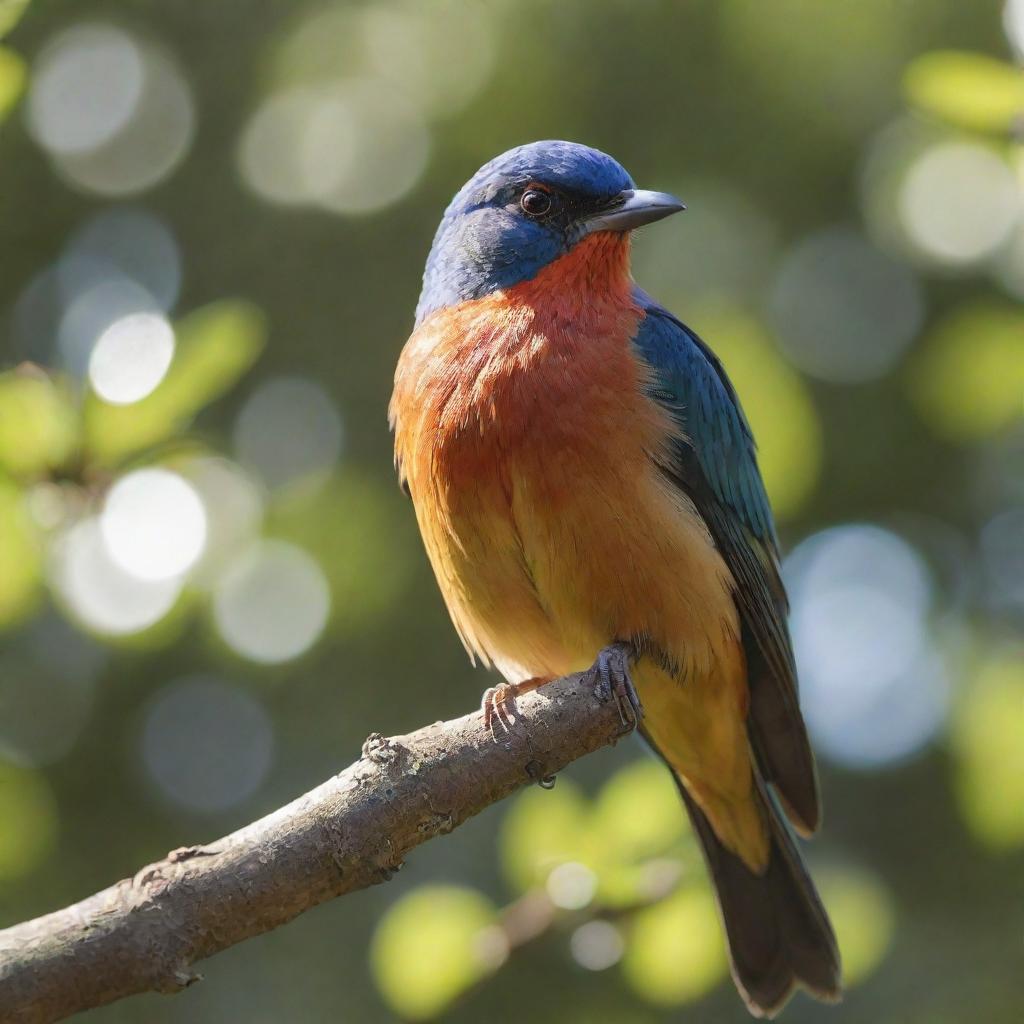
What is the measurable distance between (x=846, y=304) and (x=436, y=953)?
3.98 m

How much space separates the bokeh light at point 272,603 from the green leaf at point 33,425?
108 cm

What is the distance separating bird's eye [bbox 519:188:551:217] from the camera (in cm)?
509

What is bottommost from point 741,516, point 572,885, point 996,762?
point 996,762

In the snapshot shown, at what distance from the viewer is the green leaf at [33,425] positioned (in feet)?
11.9

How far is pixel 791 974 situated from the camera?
5.22 m

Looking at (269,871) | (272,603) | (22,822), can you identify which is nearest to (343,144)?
(272,603)

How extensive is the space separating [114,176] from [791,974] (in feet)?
14.8

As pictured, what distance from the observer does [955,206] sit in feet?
19.1

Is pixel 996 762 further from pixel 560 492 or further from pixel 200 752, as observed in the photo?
pixel 200 752

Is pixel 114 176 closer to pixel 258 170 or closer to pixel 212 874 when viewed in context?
pixel 258 170

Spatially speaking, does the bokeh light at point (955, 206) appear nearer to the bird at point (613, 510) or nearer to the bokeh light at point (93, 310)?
the bird at point (613, 510)

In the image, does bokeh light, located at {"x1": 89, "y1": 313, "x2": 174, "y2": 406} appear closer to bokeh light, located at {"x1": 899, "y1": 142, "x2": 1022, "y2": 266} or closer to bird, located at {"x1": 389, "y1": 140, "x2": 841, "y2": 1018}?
bird, located at {"x1": 389, "y1": 140, "x2": 841, "y2": 1018}

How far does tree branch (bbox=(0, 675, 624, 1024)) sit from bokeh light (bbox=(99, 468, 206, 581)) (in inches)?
48.1

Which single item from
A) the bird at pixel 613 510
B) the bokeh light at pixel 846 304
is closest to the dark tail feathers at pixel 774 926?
the bird at pixel 613 510
